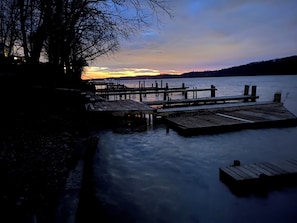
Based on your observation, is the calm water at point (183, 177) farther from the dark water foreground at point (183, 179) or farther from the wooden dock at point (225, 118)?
the wooden dock at point (225, 118)

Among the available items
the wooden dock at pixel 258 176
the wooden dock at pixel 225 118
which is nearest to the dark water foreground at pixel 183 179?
the wooden dock at pixel 258 176

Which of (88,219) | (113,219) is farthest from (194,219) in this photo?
(88,219)

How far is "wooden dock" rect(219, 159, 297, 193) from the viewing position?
7.01 m

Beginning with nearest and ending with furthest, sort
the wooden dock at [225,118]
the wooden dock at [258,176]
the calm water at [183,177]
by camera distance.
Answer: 1. the calm water at [183,177]
2. the wooden dock at [258,176]
3. the wooden dock at [225,118]

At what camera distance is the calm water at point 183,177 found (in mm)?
6125

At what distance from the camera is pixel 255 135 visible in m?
13.6

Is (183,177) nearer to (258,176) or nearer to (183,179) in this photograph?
(183,179)

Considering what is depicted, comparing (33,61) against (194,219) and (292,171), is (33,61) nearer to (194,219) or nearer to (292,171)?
(194,219)

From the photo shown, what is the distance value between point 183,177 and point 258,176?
2399 millimetres

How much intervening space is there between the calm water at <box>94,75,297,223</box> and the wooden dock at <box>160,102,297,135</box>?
72cm

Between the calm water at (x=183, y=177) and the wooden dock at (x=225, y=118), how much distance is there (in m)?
0.72

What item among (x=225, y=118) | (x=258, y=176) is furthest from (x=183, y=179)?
(x=225, y=118)

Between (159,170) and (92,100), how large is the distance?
37.0 ft

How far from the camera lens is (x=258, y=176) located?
7.05m
